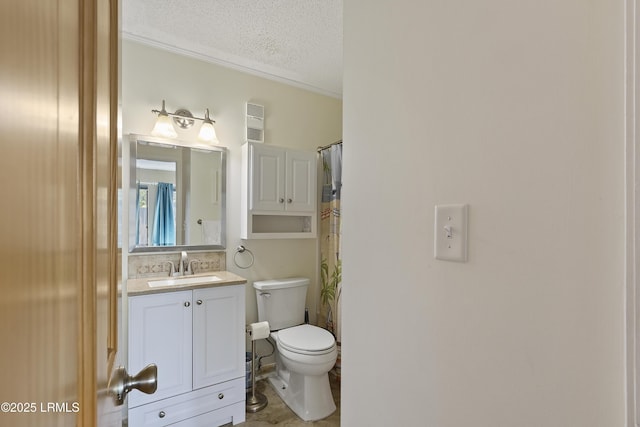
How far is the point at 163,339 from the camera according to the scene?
1.64m

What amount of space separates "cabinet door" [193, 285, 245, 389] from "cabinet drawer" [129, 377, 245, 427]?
0.05 m

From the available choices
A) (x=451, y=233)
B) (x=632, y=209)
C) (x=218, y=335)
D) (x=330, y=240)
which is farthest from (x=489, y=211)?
(x=330, y=240)

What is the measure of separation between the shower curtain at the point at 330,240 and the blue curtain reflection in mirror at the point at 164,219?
4.09 ft

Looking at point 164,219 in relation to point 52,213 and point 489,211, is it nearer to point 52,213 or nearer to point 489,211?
point 52,213

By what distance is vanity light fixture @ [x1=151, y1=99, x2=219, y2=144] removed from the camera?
1.96 metres

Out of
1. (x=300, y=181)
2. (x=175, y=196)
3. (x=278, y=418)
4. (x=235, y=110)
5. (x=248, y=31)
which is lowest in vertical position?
(x=278, y=418)

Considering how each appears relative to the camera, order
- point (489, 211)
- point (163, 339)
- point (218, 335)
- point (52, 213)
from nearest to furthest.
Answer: point (52, 213) → point (489, 211) → point (163, 339) → point (218, 335)

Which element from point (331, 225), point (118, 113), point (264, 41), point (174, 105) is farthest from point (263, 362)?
point (264, 41)

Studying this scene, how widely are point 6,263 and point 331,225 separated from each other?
239cm

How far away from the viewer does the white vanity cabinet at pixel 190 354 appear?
1588mm

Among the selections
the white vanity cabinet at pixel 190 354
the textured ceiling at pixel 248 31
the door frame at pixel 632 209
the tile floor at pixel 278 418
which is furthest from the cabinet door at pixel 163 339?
the door frame at pixel 632 209

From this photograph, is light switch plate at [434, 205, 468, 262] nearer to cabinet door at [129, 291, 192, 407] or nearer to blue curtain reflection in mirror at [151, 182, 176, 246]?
cabinet door at [129, 291, 192, 407]

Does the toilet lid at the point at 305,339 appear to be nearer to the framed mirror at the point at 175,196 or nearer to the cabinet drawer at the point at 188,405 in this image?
the cabinet drawer at the point at 188,405

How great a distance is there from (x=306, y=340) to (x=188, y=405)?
0.77m
